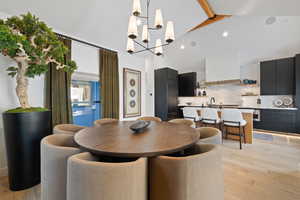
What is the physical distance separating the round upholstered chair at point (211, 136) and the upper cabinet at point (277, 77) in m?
4.54

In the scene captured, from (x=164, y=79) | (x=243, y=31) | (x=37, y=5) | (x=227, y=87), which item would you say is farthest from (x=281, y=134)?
(x=37, y=5)

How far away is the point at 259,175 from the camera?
6.55 feet

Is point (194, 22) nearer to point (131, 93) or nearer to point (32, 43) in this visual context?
point (131, 93)

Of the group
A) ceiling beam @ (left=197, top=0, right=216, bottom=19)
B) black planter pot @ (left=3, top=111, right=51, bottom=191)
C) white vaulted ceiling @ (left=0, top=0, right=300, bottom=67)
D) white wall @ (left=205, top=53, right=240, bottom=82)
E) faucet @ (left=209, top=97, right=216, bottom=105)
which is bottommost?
black planter pot @ (left=3, top=111, right=51, bottom=191)

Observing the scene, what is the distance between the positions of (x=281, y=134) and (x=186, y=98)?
11.8 ft

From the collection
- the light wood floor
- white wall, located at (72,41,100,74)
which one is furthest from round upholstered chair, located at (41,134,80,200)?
white wall, located at (72,41,100,74)

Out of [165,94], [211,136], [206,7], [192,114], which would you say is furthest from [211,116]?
[206,7]

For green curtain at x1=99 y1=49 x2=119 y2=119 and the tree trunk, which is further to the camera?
green curtain at x1=99 y1=49 x2=119 y2=119

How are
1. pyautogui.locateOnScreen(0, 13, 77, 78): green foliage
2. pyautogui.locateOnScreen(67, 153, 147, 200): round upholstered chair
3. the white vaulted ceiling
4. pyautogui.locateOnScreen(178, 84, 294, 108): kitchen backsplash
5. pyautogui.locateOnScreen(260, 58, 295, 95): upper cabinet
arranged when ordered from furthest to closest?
pyautogui.locateOnScreen(178, 84, 294, 108): kitchen backsplash, pyautogui.locateOnScreen(260, 58, 295, 95): upper cabinet, the white vaulted ceiling, pyautogui.locateOnScreen(0, 13, 77, 78): green foliage, pyautogui.locateOnScreen(67, 153, 147, 200): round upholstered chair

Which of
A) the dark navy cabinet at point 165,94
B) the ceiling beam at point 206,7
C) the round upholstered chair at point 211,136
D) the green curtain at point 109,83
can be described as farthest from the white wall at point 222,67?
the round upholstered chair at point 211,136

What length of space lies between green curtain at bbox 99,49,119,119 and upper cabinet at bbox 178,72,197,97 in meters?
3.87

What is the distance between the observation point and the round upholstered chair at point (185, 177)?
2.64ft

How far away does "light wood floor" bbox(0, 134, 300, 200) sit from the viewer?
63.1 inches

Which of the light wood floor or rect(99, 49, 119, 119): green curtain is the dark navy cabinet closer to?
rect(99, 49, 119, 119): green curtain
